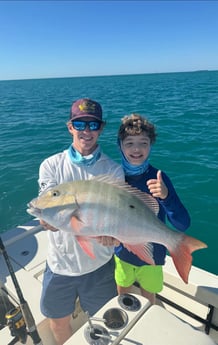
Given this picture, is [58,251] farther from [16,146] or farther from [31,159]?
[16,146]

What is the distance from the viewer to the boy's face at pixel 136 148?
2.73 m

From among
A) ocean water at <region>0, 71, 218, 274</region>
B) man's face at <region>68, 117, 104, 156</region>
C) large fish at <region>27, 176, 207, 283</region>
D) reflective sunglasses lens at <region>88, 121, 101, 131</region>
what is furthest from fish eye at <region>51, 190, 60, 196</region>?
ocean water at <region>0, 71, 218, 274</region>

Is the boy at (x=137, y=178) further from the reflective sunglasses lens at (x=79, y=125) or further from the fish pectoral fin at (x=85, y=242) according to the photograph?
the fish pectoral fin at (x=85, y=242)

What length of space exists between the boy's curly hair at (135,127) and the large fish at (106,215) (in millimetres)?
683

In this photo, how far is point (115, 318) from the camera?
7.13 feet

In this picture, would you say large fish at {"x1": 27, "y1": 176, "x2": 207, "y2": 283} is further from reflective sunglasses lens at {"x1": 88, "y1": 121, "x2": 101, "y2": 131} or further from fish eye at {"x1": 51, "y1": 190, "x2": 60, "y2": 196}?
reflective sunglasses lens at {"x1": 88, "y1": 121, "x2": 101, "y2": 131}

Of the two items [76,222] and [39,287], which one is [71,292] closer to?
[39,287]

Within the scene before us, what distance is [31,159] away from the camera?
11.3 m

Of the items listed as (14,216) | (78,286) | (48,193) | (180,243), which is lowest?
(14,216)

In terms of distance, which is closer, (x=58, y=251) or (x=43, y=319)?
(x=58, y=251)

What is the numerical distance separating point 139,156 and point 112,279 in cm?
118

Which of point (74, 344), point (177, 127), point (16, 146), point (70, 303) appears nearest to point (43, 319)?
point (70, 303)

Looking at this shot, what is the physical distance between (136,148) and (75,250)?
3.45 feet

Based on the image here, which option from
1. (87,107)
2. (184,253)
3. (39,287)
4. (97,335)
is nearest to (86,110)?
(87,107)
